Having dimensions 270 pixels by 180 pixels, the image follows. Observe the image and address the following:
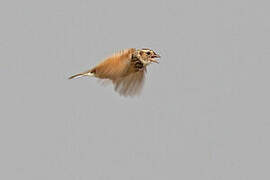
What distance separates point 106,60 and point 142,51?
0.31 meters

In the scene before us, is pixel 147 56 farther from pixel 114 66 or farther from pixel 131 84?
pixel 131 84

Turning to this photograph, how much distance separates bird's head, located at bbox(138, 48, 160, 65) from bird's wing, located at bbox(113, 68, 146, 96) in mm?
227

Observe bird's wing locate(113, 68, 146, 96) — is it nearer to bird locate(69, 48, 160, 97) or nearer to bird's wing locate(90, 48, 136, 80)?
bird locate(69, 48, 160, 97)

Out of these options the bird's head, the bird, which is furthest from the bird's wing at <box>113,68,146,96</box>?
the bird's head

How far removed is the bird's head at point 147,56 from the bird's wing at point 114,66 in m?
0.07

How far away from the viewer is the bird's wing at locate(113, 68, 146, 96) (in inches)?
193

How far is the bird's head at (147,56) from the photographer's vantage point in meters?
4.60

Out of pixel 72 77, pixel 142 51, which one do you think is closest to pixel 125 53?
pixel 142 51

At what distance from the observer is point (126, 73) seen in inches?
184

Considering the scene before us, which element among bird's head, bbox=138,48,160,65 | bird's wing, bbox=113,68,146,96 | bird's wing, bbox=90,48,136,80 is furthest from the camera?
bird's wing, bbox=113,68,146,96

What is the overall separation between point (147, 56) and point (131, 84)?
0.44 metres

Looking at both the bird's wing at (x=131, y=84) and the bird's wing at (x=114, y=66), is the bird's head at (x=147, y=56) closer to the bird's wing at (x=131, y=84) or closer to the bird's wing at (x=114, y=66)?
the bird's wing at (x=114, y=66)

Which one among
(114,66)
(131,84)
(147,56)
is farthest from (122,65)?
(131,84)

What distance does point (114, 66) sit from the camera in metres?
4.52
